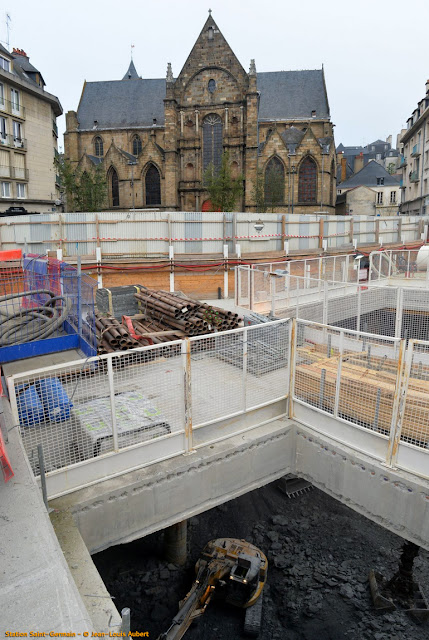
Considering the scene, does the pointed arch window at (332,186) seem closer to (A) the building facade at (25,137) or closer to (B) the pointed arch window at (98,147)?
(B) the pointed arch window at (98,147)

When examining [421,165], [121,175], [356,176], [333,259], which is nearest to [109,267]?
[333,259]

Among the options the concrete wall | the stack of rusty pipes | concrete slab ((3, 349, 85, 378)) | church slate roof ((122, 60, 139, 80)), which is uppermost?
church slate roof ((122, 60, 139, 80))

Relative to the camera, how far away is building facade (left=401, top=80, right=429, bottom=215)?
138ft

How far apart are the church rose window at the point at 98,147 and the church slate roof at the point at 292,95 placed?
17334 mm

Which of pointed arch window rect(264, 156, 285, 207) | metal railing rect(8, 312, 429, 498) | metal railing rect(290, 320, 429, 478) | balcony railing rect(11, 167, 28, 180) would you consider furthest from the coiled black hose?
pointed arch window rect(264, 156, 285, 207)

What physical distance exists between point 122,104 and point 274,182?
68.1 ft

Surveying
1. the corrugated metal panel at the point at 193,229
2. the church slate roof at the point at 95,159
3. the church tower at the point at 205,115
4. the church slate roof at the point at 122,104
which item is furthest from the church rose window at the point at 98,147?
the corrugated metal panel at the point at 193,229

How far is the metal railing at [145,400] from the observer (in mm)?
5395

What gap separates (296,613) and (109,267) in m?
A: 13.3

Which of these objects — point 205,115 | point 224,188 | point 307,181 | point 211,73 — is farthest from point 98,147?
point 307,181

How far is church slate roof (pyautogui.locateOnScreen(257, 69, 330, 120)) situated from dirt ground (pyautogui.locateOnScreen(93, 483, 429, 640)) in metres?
42.8

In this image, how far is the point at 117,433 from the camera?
5.85m

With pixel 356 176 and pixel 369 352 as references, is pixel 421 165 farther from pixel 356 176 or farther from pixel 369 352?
pixel 369 352

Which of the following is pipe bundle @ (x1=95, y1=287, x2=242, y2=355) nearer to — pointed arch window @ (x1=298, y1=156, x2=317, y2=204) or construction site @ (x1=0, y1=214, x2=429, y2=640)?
construction site @ (x1=0, y1=214, x2=429, y2=640)
